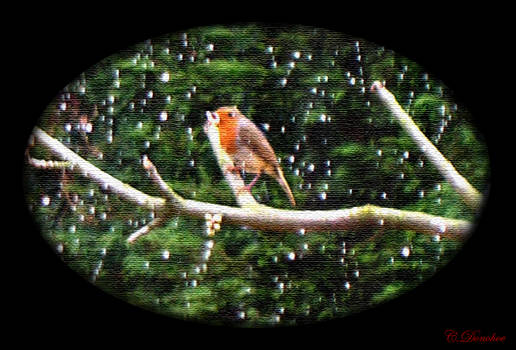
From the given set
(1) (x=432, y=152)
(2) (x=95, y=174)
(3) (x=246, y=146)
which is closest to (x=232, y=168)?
(3) (x=246, y=146)

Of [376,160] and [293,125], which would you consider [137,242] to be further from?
[376,160]

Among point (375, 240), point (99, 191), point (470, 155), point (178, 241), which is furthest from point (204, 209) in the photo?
point (470, 155)

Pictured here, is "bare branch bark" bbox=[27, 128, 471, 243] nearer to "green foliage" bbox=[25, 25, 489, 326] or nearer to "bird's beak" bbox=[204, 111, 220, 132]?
"green foliage" bbox=[25, 25, 489, 326]

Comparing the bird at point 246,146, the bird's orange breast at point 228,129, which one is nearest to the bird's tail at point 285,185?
the bird at point 246,146

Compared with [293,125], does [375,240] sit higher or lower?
lower

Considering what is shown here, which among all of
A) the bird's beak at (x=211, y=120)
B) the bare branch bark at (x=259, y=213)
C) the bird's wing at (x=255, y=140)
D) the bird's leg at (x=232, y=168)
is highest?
the bird's beak at (x=211, y=120)

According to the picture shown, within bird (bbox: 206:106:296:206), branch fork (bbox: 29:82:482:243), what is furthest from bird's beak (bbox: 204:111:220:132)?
branch fork (bbox: 29:82:482:243)

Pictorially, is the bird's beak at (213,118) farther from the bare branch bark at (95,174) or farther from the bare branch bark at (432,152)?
the bare branch bark at (432,152)

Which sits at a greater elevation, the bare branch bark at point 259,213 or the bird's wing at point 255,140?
the bird's wing at point 255,140
